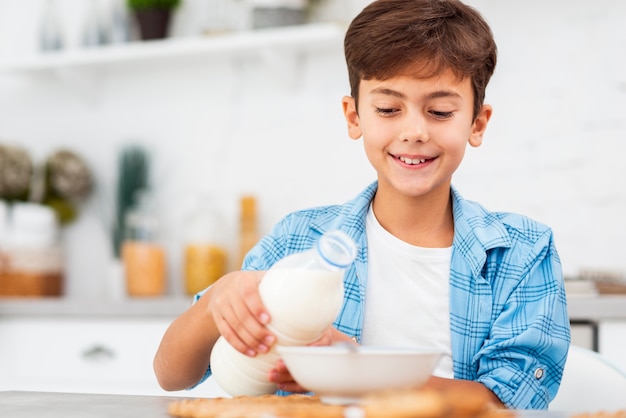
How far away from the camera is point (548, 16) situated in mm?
2545

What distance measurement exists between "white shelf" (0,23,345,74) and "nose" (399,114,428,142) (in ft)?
4.66

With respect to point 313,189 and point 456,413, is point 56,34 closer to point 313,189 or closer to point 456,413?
point 313,189

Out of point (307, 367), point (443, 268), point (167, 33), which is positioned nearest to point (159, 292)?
point (167, 33)

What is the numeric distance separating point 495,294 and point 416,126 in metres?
0.27

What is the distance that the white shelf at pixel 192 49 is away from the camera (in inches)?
103

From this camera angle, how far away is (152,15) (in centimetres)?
285

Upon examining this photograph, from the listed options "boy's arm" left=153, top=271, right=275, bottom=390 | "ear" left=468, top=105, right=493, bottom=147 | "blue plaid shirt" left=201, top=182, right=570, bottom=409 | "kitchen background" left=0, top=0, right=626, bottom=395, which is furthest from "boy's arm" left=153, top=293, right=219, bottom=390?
"kitchen background" left=0, top=0, right=626, bottom=395

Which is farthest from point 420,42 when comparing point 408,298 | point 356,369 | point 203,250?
point 203,250

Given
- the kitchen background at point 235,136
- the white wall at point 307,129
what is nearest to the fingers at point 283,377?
the kitchen background at point 235,136

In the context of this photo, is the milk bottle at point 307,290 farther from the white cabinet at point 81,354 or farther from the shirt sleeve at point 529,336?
the white cabinet at point 81,354

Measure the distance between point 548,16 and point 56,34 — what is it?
5.27 ft

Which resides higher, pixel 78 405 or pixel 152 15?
pixel 152 15

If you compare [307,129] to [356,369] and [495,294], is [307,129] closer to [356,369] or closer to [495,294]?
[495,294]

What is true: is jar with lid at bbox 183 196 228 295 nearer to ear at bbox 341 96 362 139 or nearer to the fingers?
ear at bbox 341 96 362 139
